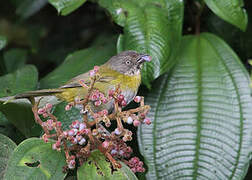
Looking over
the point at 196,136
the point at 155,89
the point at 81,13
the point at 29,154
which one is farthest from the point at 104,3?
the point at 81,13

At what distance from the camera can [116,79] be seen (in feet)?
6.68

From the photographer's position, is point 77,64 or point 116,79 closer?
point 116,79

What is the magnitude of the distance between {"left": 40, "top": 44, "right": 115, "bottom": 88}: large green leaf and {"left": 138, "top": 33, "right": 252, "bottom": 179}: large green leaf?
39cm

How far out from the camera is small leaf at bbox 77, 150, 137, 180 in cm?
140

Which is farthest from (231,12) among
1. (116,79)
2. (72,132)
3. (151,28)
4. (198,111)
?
(72,132)

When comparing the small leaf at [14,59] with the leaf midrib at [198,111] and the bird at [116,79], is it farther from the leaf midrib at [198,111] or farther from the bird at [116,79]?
the leaf midrib at [198,111]

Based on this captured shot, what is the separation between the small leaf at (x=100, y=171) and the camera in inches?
55.1

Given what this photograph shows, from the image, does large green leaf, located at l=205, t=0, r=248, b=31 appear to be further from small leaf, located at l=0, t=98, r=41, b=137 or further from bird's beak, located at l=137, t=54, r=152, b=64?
small leaf, located at l=0, t=98, r=41, b=137

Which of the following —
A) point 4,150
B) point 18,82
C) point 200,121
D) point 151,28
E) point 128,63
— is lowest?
point 200,121

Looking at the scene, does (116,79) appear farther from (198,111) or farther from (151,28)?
(198,111)

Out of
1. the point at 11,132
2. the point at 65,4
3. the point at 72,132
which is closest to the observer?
the point at 72,132

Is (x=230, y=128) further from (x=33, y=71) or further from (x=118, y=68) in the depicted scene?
(x=33, y=71)

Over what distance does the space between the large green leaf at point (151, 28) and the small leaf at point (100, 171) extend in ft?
2.03

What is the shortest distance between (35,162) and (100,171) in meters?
0.24
